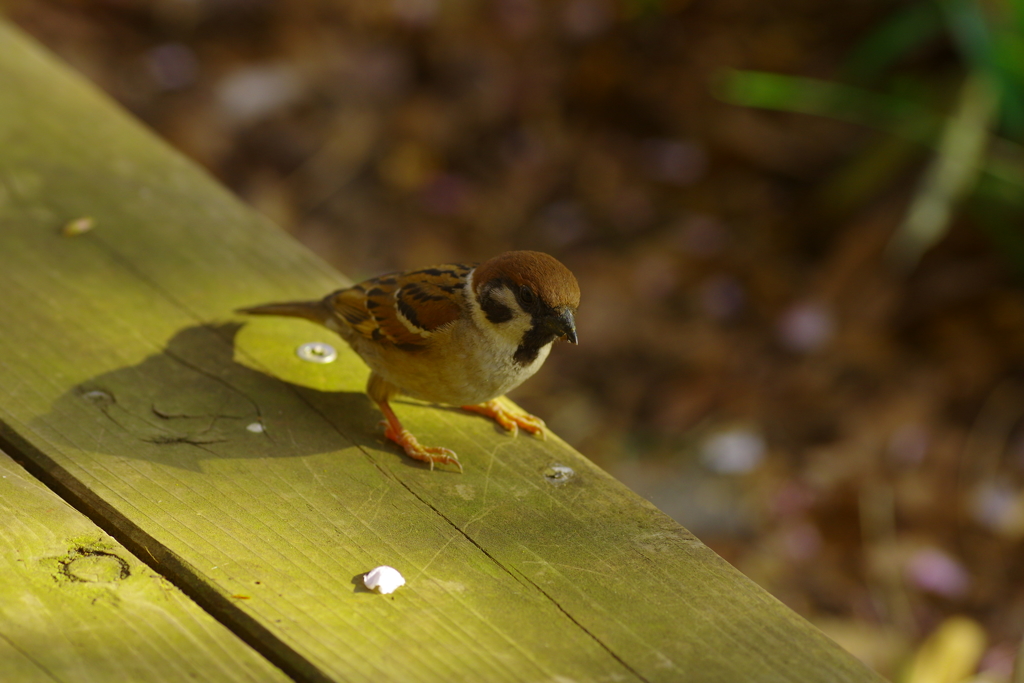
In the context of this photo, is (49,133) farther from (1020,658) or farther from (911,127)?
(911,127)

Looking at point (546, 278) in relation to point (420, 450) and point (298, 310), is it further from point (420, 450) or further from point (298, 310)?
point (298, 310)

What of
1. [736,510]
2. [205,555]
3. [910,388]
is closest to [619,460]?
[736,510]

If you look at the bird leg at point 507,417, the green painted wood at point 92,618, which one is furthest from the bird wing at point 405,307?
the green painted wood at point 92,618

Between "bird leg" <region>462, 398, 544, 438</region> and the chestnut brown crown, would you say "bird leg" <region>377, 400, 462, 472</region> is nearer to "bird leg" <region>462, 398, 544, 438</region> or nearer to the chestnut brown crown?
"bird leg" <region>462, 398, 544, 438</region>

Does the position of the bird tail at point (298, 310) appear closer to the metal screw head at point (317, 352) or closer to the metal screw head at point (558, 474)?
the metal screw head at point (317, 352)

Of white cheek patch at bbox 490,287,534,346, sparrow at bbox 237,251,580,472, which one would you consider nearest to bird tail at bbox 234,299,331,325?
sparrow at bbox 237,251,580,472

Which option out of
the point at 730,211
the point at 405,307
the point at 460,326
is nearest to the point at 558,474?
the point at 460,326
